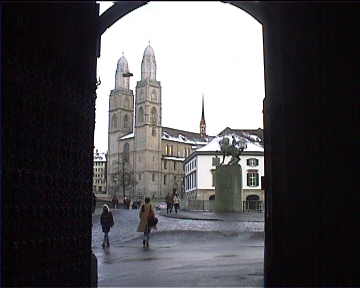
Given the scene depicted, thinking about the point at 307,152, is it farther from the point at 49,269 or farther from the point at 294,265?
the point at 49,269

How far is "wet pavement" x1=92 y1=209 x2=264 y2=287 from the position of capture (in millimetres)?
8945

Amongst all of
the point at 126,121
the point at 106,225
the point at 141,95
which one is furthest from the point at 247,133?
the point at 106,225

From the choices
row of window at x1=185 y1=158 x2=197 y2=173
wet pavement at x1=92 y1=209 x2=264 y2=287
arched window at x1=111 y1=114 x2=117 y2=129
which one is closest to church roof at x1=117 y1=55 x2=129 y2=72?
arched window at x1=111 y1=114 x2=117 y2=129

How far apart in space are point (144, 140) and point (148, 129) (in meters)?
3.03

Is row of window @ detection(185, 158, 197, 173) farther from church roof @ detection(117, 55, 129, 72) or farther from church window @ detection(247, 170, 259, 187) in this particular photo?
church roof @ detection(117, 55, 129, 72)

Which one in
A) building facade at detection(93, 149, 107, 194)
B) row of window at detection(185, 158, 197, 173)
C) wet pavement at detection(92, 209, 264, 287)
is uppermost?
building facade at detection(93, 149, 107, 194)

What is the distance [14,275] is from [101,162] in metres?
158

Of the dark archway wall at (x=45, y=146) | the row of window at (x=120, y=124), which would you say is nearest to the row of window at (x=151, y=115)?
the row of window at (x=120, y=124)

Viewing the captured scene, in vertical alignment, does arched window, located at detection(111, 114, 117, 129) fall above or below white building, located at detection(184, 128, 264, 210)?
above

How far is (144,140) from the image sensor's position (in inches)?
4938

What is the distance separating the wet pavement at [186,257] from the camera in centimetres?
895

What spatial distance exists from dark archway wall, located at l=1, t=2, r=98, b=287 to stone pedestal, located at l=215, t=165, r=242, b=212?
2742cm

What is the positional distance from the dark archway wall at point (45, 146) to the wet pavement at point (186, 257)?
317 centimetres

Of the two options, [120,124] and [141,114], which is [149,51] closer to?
[141,114]
